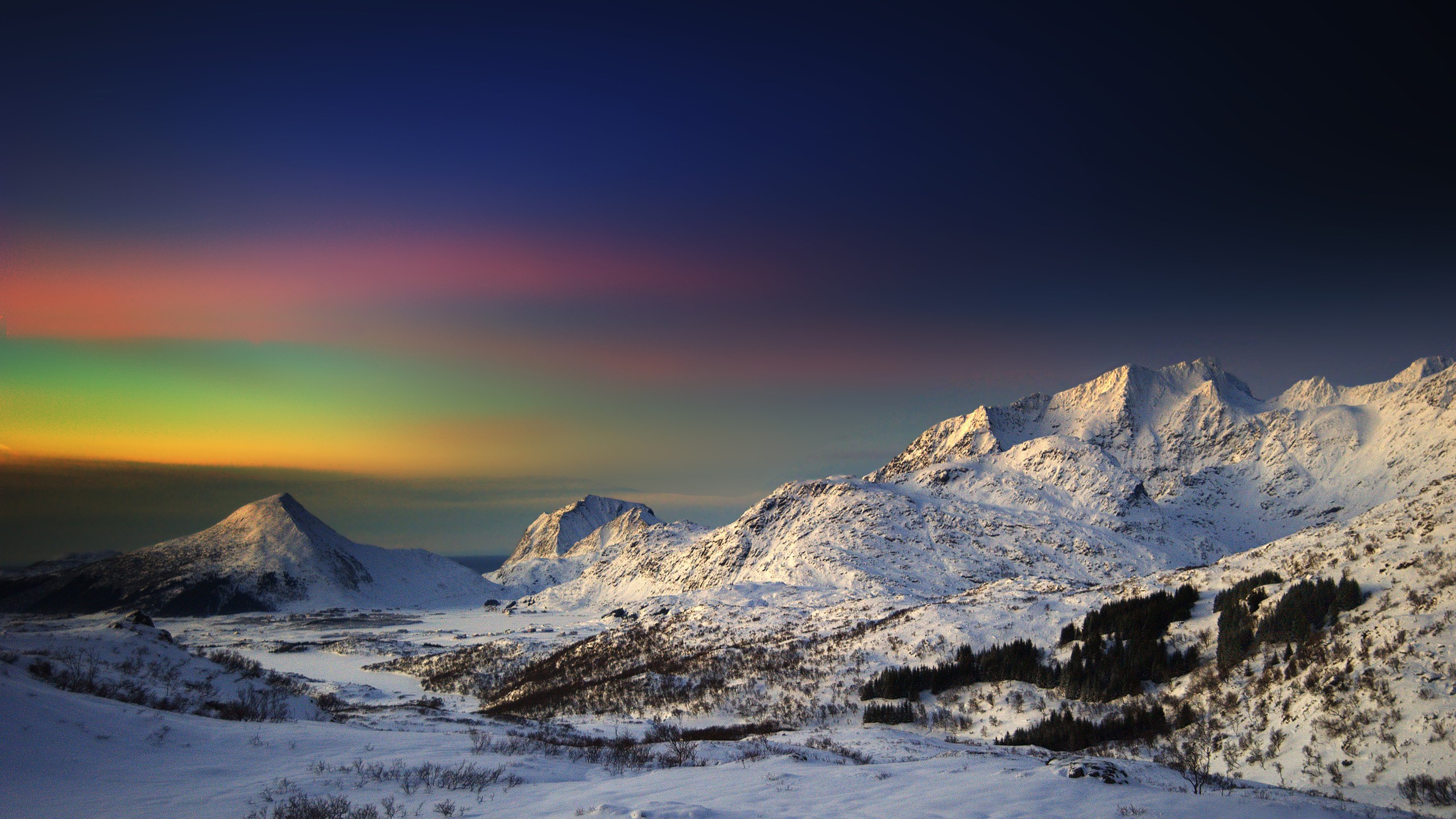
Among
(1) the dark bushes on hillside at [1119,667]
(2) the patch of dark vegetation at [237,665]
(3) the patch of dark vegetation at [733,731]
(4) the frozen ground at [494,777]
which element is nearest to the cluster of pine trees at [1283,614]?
(1) the dark bushes on hillside at [1119,667]

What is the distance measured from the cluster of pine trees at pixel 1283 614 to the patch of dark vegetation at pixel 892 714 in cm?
1443

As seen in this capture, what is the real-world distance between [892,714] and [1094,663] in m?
10.2

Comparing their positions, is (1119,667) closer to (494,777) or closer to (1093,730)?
(1093,730)

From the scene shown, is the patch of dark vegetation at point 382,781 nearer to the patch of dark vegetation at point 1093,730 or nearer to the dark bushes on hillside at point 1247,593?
the patch of dark vegetation at point 1093,730

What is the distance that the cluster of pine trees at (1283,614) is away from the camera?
73.0 feet

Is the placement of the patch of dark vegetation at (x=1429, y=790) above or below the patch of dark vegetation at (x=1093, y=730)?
above

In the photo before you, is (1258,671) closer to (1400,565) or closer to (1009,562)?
(1400,565)

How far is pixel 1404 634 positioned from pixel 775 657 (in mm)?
42320

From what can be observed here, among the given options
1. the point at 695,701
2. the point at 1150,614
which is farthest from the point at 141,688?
the point at 1150,614

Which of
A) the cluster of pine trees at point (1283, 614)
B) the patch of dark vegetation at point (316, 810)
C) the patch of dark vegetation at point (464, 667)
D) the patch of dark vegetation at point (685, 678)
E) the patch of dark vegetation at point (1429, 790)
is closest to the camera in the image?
the patch of dark vegetation at point (316, 810)

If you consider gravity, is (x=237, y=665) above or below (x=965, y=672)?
above

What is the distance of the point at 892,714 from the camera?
34.3 meters

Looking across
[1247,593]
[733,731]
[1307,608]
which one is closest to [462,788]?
[733,731]

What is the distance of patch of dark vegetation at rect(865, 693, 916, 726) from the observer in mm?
33844
